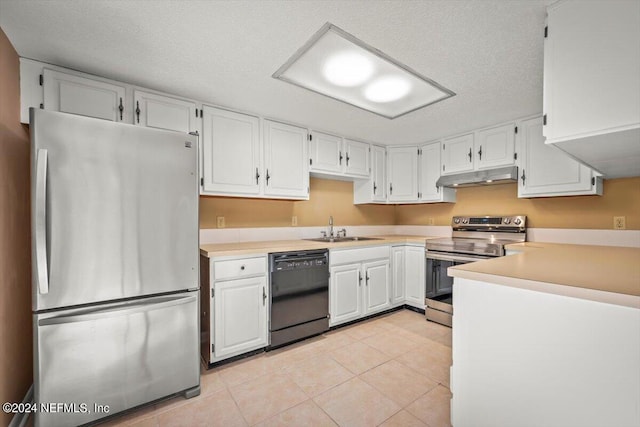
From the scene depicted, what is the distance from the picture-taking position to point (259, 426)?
5.18ft

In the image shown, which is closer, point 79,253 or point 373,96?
point 79,253

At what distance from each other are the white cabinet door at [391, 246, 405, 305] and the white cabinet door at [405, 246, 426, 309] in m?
0.05

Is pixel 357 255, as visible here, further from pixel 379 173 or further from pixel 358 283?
pixel 379 173

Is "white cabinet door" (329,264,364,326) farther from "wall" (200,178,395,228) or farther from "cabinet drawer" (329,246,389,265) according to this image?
"wall" (200,178,395,228)


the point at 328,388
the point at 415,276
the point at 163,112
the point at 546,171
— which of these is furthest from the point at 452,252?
the point at 163,112

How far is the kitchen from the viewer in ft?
4.72

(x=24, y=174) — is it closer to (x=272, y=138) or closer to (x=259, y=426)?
(x=272, y=138)

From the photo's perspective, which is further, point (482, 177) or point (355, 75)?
point (482, 177)

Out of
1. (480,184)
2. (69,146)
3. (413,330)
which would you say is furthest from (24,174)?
(480,184)

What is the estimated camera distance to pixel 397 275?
3393 mm

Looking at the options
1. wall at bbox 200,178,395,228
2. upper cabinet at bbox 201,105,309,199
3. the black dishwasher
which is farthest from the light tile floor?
upper cabinet at bbox 201,105,309,199

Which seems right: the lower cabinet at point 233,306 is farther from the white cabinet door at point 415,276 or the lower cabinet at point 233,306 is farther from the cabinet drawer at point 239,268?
the white cabinet door at point 415,276

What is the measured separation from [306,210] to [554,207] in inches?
104

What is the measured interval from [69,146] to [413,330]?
3129 millimetres
